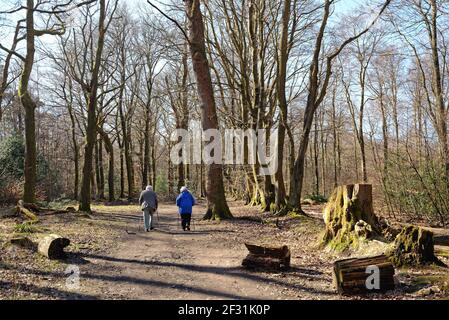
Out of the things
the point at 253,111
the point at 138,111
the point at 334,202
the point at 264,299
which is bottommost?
the point at 264,299

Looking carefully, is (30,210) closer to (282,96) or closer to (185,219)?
(185,219)

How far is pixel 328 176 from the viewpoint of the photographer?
51.6m

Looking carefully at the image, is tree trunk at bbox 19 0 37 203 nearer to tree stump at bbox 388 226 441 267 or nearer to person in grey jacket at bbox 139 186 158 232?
person in grey jacket at bbox 139 186 158 232

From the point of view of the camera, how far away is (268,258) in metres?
8.30

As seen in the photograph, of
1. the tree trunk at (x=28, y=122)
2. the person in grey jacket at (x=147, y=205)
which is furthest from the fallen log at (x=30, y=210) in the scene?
the person in grey jacket at (x=147, y=205)

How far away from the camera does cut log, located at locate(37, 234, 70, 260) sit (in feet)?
28.2

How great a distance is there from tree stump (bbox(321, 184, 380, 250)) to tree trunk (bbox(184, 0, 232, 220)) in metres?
6.24

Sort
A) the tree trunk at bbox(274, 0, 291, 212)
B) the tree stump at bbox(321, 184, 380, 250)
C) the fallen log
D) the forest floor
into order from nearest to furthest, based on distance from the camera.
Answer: the forest floor < the tree stump at bbox(321, 184, 380, 250) < the fallen log < the tree trunk at bbox(274, 0, 291, 212)

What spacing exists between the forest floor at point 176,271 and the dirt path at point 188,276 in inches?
0.7

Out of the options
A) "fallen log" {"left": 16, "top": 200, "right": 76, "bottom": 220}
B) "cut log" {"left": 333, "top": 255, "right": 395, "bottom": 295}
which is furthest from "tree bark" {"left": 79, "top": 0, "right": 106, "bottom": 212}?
"cut log" {"left": 333, "top": 255, "right": 395, "bottom": 295}

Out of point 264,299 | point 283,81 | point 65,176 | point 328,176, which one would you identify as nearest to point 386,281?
point 264,299

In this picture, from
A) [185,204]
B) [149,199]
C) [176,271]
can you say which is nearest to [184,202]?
[185,204]
